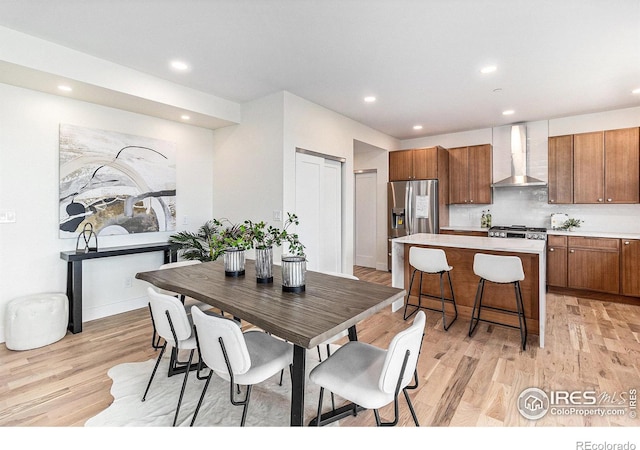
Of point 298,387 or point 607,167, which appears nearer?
point 298,387

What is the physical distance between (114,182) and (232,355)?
3.14m

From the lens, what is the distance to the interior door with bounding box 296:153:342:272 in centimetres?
406

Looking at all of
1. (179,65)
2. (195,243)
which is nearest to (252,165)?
(195,243)

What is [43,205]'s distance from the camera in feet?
10.4

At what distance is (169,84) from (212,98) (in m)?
0.54

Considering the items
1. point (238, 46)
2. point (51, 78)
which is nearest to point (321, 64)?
point (238, 46)

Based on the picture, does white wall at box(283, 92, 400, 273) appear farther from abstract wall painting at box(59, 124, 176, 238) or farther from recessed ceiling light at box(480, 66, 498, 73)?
recessed ceiling light at box(480, 66, 498, 73)

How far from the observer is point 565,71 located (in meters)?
3.22

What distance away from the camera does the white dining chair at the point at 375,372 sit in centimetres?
133

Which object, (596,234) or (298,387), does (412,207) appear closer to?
(596,234)

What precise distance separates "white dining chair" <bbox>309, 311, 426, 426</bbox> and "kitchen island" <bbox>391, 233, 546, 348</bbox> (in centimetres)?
201

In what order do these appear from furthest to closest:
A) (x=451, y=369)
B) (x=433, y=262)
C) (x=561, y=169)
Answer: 1. (x=561, y=169)
2. (x=433, y=262)
3. (x=451, y=369)

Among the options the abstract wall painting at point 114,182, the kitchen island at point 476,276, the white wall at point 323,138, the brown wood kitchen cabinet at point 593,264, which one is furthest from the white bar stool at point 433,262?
the abstract wall painting at point 114,182

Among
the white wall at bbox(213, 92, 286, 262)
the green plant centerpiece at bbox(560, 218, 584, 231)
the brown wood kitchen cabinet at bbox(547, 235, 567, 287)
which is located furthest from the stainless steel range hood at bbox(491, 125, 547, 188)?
the white wall at bbox(213, 92, 286, 262)
